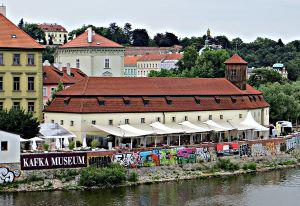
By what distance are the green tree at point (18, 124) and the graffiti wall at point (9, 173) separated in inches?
181

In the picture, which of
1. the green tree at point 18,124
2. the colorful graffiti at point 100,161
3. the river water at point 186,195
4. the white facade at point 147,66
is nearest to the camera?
the river water at point 186,195

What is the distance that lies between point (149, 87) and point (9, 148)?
59.3 feet

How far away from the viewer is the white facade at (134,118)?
57062 mm

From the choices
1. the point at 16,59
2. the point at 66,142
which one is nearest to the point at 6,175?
the point at 66,142

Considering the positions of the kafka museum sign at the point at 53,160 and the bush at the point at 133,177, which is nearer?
the kafka museum sign at the point at 53,160

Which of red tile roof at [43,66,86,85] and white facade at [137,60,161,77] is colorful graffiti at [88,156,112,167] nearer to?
red tile roof at [43,66,86,85]

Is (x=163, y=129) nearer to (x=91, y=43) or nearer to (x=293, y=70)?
(x=91, y=43)

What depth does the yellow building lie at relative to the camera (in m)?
58.8

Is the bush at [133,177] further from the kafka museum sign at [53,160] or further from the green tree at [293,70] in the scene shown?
the green tree at [293,70]

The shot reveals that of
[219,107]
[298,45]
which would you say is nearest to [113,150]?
[219,107]

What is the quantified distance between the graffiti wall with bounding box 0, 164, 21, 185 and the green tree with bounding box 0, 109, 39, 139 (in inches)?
181

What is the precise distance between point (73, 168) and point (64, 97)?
36.3 feet

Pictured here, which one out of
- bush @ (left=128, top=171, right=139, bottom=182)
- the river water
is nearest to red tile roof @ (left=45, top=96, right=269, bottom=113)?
bush @ (left=128, top=171, right=139, bottom=182)

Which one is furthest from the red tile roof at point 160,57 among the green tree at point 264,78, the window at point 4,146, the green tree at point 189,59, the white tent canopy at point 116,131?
the window at point 4,146
